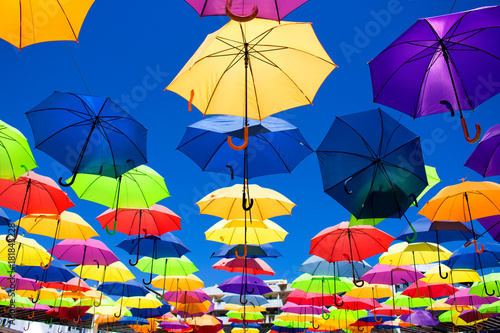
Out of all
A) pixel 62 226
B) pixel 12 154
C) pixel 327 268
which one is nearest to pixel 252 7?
pixel 12 154

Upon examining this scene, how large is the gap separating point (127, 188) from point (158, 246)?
10.0ft

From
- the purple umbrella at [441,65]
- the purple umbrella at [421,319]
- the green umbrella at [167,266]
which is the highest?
the purple umbrella at [441,65]

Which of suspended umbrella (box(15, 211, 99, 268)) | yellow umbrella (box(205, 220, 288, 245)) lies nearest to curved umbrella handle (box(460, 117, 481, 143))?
yellow umbrella (box(205, 220, 288, 245))

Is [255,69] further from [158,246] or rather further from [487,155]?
[158,246]

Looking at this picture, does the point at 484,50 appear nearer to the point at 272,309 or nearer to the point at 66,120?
the point at 66,120

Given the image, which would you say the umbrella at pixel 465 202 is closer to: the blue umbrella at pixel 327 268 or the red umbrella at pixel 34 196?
the blue umbrella at pixel 327 268

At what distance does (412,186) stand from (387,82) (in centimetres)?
166

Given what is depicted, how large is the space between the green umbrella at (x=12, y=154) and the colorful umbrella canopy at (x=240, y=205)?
3143mm

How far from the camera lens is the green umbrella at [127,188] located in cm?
673

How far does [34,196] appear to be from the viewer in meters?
6.41

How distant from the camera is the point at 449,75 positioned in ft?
14.7

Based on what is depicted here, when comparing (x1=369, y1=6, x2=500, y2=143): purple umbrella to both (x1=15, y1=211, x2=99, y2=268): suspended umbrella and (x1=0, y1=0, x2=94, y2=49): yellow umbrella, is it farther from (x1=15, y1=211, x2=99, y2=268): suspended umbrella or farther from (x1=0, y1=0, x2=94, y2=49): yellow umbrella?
(x1=15, y1=211, x2=99, y2=268): suspended umbrella

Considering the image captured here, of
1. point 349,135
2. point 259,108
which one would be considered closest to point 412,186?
point 349,135

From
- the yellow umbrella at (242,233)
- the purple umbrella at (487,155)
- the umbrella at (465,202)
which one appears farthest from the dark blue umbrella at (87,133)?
the purple umbrella at (487,155)
